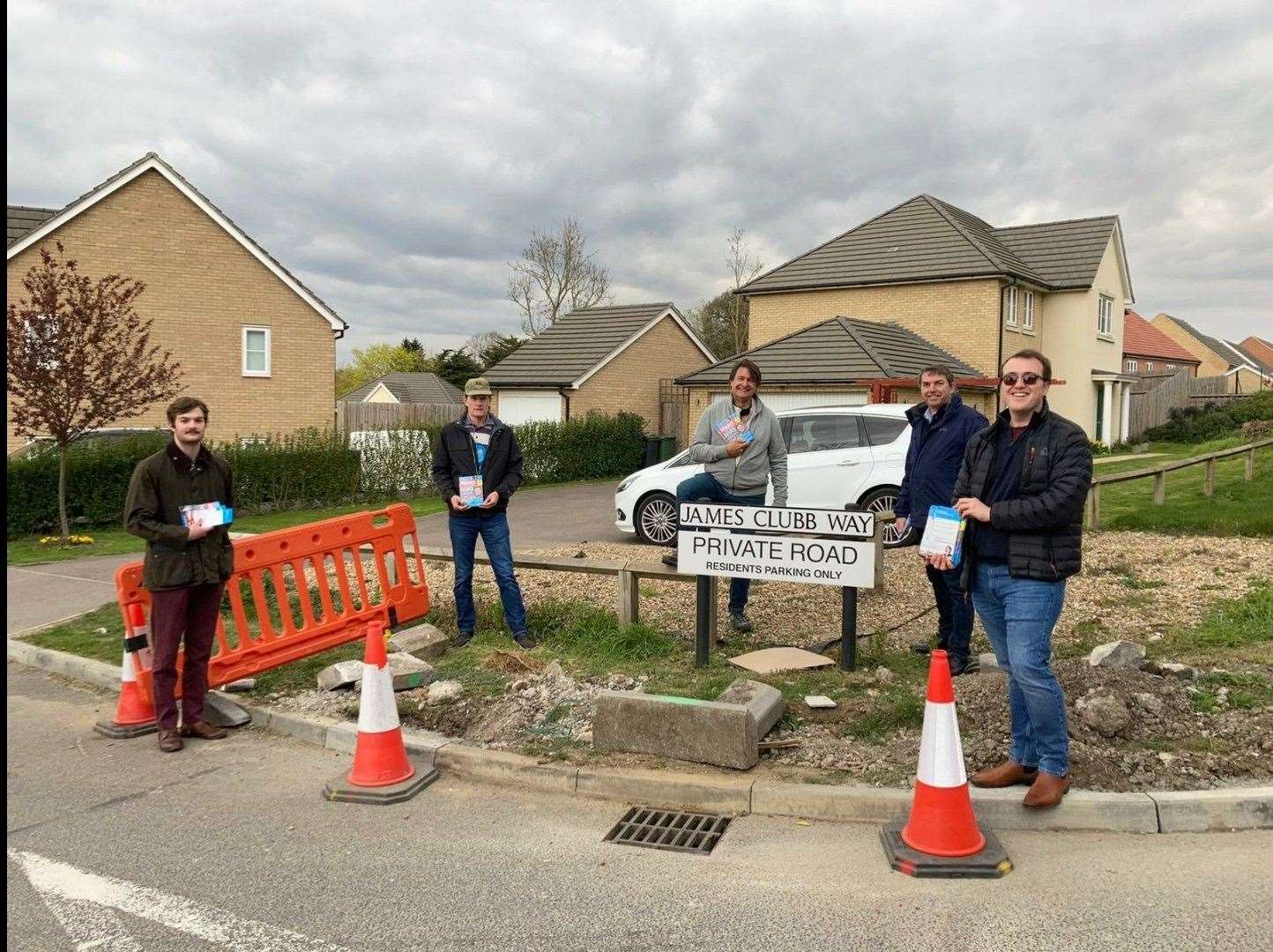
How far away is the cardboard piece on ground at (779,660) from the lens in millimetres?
6395

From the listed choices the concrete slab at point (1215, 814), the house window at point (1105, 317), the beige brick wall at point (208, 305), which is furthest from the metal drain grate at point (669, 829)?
the house window at point (1105, 317)

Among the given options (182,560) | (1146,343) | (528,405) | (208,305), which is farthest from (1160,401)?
(182,560)

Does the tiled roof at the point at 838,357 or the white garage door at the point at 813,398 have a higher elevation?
the tiled roof at the point at 838,357

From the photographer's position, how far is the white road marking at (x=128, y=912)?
3441 millimetres

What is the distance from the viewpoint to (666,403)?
107 ft

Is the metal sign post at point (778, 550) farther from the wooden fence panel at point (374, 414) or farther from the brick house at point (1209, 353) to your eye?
the brick house at point (1209, 353)

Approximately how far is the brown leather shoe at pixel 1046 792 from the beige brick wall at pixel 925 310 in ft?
82.0

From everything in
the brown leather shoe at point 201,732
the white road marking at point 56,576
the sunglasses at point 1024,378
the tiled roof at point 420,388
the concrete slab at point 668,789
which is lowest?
the brown leather shoe at point 201,732

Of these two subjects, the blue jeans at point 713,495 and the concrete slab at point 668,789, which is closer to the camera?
the concrete slab at point 668,789

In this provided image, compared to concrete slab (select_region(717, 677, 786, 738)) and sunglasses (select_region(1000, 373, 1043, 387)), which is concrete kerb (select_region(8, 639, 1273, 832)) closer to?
concrete slab (select_region(717, 677, 786, 738))

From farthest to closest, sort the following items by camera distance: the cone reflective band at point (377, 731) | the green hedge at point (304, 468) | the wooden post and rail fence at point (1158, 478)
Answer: the green hedge at point (304, 468) < the wooden post and rail fence at point (1158, 478) < the cone reflective band at point (377, 731)

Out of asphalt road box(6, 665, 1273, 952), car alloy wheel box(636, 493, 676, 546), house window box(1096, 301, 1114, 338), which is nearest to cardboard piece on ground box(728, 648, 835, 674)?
asphalt road box(6, 665, 1273, 952)

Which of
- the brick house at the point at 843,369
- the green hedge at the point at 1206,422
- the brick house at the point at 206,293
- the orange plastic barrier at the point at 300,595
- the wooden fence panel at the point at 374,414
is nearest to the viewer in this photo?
the orange plastic barrier at the point at 300,595

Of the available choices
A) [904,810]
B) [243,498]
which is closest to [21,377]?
[243,498]
